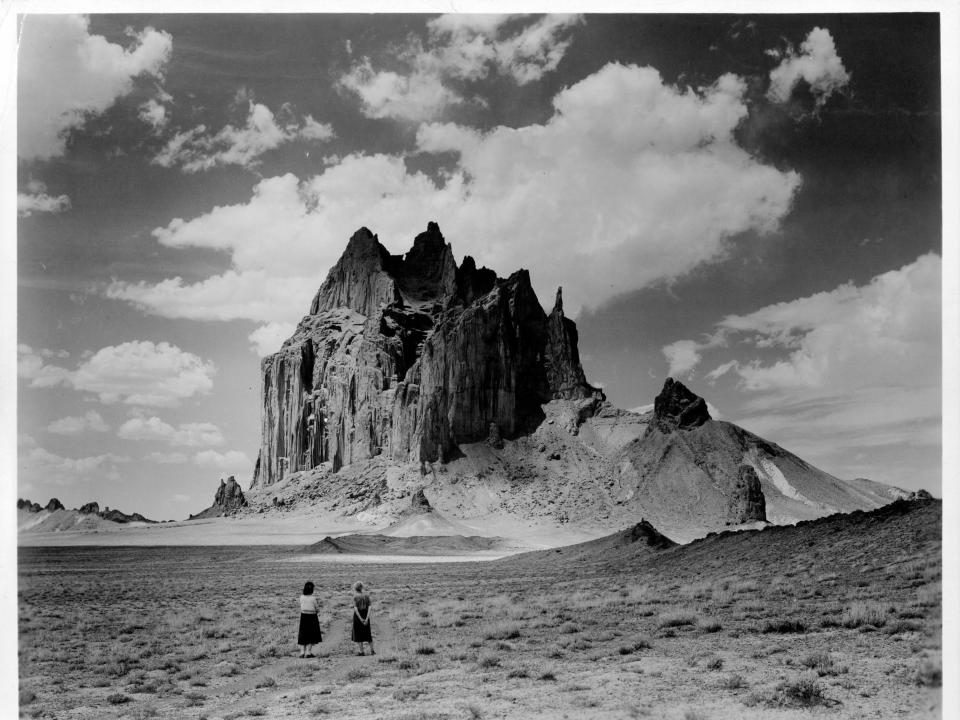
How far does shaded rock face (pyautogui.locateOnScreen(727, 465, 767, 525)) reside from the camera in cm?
4647

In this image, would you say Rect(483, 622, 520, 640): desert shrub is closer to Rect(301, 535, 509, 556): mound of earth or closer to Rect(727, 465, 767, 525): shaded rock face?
Rect(301, 535, 509, 556): mound of earth

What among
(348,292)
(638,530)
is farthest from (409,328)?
(638,530)

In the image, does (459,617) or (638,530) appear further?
(638,530)

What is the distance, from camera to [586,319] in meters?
26.5

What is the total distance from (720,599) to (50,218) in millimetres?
17632

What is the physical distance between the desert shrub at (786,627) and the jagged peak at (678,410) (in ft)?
75.8

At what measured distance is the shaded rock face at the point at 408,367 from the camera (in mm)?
63531

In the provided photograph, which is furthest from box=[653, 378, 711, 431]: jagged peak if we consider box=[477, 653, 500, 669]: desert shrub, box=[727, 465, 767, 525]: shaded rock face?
box=[477, 653, 500, 669]: desert shrub

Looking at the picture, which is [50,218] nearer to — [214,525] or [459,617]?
[459,617]

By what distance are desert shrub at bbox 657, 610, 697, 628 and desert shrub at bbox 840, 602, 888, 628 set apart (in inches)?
108

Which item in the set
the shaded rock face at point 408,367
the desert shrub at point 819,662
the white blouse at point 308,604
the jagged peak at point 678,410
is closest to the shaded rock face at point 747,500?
the jagged peak at point 678,410

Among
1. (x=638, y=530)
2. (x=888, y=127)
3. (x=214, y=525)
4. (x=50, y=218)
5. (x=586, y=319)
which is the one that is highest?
(x=888, y=127)

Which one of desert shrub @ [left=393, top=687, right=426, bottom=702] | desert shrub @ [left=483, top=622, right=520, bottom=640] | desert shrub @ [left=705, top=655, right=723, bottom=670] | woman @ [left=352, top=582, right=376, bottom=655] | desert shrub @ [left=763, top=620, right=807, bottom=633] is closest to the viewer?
desert shrub @ [left=393, top=687, right=426, bottom=702]

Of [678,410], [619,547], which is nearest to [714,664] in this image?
[619,547]
